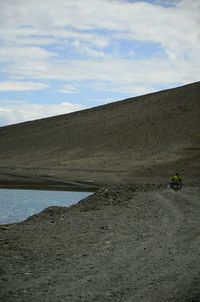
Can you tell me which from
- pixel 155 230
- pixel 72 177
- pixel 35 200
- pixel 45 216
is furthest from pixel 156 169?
pixel 155 230

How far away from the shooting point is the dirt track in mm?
8625

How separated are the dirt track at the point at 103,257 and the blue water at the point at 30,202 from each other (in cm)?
653

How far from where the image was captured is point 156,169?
5981cm

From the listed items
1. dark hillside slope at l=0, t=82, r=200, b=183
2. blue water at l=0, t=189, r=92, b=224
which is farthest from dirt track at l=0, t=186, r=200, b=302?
dark hillside slope at l=0, t=82, r=200, b=183

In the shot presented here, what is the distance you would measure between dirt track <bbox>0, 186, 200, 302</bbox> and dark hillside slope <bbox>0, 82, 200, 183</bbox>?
119 feet

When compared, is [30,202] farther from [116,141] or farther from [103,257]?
[116,141]

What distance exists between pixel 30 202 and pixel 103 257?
23.8 m

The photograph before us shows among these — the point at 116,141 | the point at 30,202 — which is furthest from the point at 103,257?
the point at 116,141

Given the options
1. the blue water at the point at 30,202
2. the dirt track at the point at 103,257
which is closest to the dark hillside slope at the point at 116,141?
the blue water at the point at 30,202

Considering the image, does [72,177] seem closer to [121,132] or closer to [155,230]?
[121,132]

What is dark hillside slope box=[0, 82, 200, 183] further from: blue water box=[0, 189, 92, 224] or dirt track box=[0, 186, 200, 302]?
dirt track box=[0, 186, 200, 302]

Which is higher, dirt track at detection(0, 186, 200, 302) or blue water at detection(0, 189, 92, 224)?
blue water at detection(0, 189, 92, 224)

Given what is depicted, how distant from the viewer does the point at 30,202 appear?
34.9 metres

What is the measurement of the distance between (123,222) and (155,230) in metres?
2.19
